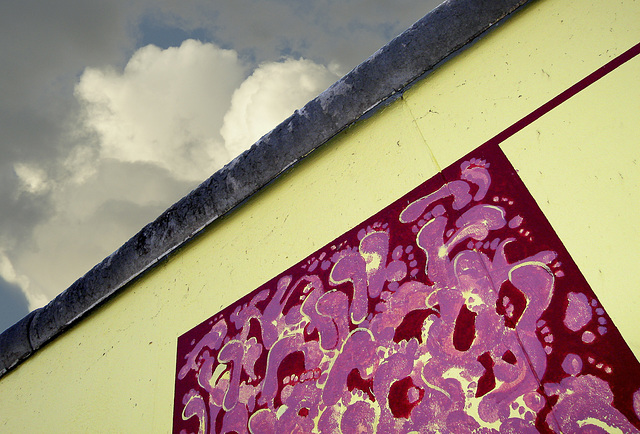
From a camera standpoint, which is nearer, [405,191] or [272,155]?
[405,191]

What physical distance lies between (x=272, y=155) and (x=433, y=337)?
40.3 inches

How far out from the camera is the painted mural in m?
1.09

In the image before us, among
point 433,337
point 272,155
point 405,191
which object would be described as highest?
point 272,155

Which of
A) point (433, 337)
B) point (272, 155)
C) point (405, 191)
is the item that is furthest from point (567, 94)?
point (272, 155)

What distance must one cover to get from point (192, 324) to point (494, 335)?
4.13 feet

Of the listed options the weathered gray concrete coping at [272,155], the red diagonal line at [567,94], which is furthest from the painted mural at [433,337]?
the weathered gray concrete coping at [272,155]

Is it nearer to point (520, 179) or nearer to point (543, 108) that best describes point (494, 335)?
point (520, 179)

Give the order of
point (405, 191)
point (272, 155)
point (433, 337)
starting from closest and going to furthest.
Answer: point (433, 337) → point (405, 191) → point (272, 155)

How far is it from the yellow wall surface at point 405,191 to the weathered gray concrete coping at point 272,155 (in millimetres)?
56

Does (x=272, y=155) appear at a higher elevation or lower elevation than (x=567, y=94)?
higher

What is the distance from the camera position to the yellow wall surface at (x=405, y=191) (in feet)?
3.95

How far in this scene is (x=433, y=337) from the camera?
1.32 meters

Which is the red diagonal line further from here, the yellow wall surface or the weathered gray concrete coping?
the weathered gray concrete coping

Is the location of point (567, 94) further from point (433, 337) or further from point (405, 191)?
point (433, 337)
